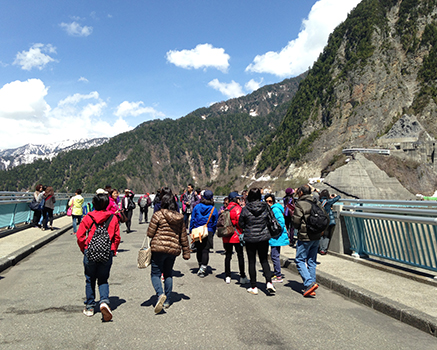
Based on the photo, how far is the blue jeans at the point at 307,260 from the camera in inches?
245

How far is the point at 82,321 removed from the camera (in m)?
4.74

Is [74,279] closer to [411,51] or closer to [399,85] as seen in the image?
[399,85]

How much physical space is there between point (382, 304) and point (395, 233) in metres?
2.69

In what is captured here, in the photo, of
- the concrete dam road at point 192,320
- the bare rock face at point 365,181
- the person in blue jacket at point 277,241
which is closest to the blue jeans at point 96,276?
the concrete dam road at point 192,320

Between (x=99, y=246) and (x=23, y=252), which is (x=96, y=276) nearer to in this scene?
(x=99, y=246)

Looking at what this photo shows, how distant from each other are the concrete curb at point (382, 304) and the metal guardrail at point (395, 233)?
1.68m

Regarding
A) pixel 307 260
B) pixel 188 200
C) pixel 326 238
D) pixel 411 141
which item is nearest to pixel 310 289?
pixel 307 260

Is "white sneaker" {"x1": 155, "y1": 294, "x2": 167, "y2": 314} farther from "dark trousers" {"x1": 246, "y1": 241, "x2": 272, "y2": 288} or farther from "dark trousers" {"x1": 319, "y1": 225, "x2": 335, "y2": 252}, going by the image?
"dark trousers" {"x1": 319, "y1": 225, "x2": 335, "y2": 252}

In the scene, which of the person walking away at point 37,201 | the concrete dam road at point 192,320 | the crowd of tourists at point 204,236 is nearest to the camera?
the concrete dam road at point 192,320

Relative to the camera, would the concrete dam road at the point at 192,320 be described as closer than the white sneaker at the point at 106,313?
Yes

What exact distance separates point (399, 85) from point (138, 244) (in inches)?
3459

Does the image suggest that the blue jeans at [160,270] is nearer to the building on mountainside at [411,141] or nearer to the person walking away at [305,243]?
the person walking away at [305,243]

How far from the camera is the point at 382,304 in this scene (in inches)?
213

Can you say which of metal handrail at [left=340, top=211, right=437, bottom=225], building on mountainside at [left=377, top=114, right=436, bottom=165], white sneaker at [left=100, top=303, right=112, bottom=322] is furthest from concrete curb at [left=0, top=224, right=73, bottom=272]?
building on mountainside at [left=377, top=114, right=436, bottom=165]
